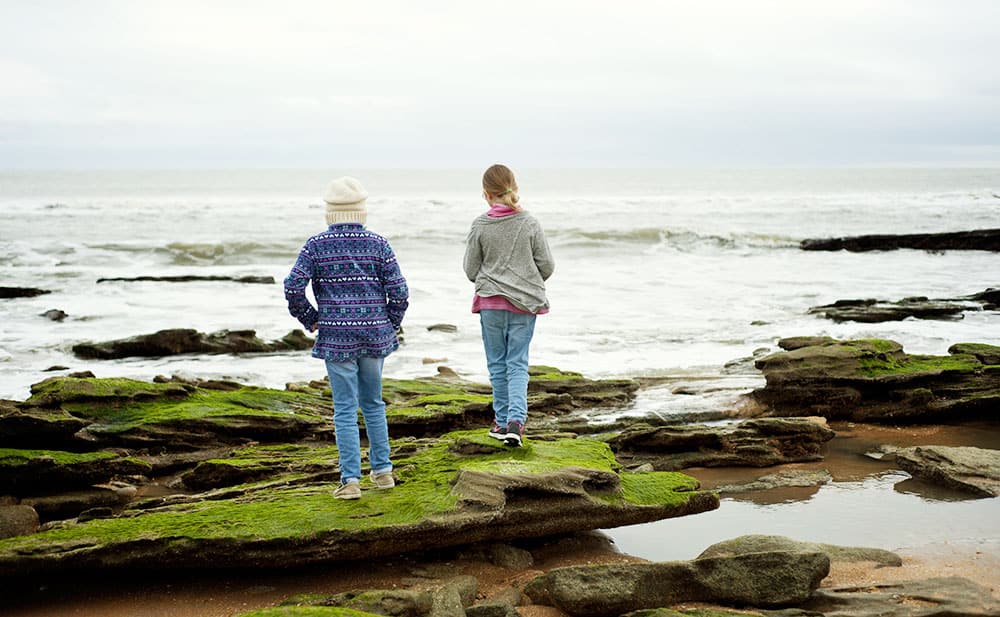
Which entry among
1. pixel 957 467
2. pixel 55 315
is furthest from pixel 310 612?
pixel 55 315

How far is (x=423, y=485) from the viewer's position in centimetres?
600

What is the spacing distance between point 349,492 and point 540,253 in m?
2.25

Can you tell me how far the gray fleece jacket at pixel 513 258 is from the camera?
661 centimetres

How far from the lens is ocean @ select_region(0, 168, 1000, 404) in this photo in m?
14.4

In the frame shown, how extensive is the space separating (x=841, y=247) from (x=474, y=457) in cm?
3171

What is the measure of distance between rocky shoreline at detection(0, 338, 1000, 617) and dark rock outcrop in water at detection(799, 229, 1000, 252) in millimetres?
25419

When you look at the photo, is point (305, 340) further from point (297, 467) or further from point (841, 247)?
point (841, 247)

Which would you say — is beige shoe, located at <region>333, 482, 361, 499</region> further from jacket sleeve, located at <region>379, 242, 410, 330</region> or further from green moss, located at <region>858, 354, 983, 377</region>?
green moss, located at <region>858, 354, 983, 377</region>

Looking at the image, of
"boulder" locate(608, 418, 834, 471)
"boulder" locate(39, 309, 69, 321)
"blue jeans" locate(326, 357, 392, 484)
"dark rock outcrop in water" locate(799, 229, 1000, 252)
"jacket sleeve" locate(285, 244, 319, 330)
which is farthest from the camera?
"dark rock outcrop in water" locate(799, 229, 1000, 252)

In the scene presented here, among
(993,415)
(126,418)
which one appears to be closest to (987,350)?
(993,415)

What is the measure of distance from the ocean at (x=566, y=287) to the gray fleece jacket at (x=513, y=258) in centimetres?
395

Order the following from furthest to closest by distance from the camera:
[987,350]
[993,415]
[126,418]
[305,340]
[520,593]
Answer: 1. [305,340]
2. [987,350]
3. [993,415]
4. [126,418]
5. [520,593]

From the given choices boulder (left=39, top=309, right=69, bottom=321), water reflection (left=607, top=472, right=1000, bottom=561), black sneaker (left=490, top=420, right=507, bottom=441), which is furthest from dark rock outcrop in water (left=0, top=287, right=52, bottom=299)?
Result: water reflection (left=607, top=472, right=1000, bottom=561)

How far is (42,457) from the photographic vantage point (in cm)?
678
